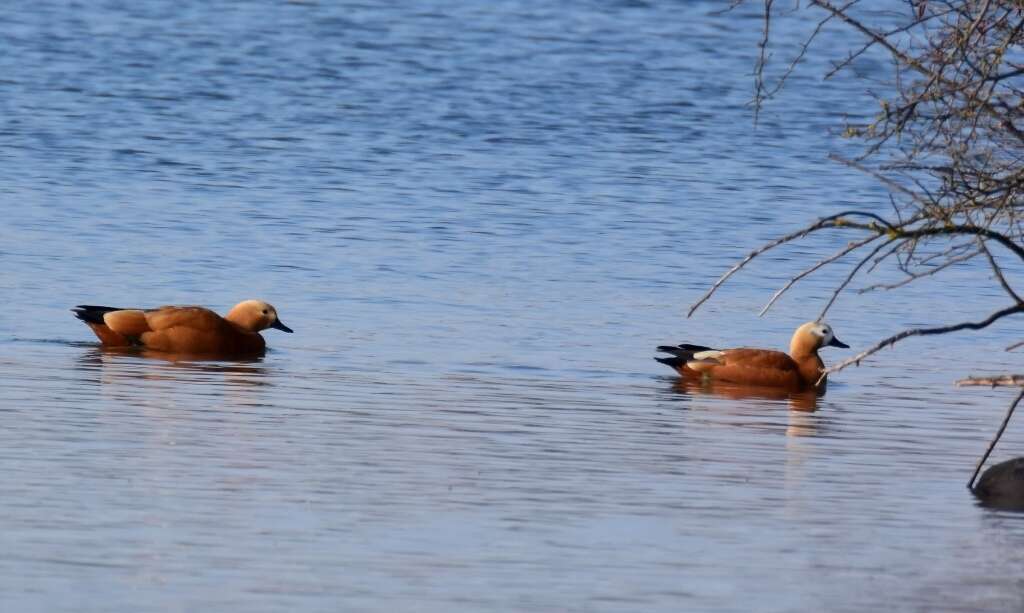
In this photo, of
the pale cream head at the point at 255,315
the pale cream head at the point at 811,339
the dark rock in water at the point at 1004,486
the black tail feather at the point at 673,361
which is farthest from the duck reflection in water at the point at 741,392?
the dark rock in water at the point at 1004,486

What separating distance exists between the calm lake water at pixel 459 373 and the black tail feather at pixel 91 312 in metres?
0.14

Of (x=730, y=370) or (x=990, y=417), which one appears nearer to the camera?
(x=990, y=417)

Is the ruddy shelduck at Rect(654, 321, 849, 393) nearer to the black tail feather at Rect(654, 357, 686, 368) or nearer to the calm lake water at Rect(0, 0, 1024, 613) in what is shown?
the black tail feather at Rect(654, 357, 686, 368)

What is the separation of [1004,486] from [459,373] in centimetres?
404

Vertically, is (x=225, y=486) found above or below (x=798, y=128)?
above

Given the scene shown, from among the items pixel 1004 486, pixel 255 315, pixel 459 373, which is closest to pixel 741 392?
pixel 459 373

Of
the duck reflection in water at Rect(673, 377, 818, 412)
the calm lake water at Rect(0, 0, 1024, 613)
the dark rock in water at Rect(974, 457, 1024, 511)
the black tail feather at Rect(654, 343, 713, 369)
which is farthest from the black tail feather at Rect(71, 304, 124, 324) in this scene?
the dark rock in water at Rect(974, 457, 1024, 511)

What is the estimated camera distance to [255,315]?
1498 cm

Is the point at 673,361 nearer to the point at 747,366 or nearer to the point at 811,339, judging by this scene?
the point at 747,366

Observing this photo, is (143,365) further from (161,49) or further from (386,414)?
(161,49)

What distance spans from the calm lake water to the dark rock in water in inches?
12.1

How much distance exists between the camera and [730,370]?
14484 mm

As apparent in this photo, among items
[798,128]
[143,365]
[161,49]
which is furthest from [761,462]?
[161,49]

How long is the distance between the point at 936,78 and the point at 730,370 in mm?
4917
